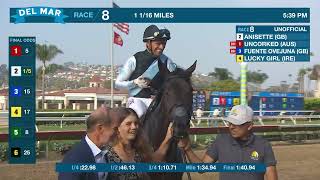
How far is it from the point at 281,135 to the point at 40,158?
28.2ft

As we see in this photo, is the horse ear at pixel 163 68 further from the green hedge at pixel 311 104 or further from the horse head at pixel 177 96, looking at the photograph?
the green hedge at pixel 311 104

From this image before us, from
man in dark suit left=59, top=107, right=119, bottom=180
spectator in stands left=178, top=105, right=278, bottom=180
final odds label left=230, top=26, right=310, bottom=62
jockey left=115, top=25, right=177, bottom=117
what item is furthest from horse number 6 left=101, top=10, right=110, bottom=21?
man in dark suit left=59, top=107, right=119, bottom=180

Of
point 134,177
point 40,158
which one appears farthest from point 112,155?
point 40,158

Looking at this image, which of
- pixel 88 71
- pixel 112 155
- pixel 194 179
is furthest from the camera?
pixel 194 179

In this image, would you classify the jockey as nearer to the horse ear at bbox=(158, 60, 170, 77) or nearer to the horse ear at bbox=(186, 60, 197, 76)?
the horse ear at bbox=(158, 60, 170, 77)

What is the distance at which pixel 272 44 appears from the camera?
614 centimetres

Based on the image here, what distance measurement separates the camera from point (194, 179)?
1069 cm

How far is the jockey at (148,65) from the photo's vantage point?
5082 millimetres

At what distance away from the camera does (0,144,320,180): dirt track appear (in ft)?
35.4

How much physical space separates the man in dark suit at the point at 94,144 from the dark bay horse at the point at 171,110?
1343 mm

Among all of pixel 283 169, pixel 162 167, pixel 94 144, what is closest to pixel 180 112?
pixel 162 167

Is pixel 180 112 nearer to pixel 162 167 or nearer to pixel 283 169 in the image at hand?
pixel 162 167

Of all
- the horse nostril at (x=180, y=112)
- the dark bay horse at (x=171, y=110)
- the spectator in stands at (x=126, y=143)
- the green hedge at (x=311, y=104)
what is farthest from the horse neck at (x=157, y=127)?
the green hedge at (x=311, y=104)

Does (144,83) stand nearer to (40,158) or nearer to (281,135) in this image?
(40,158)
